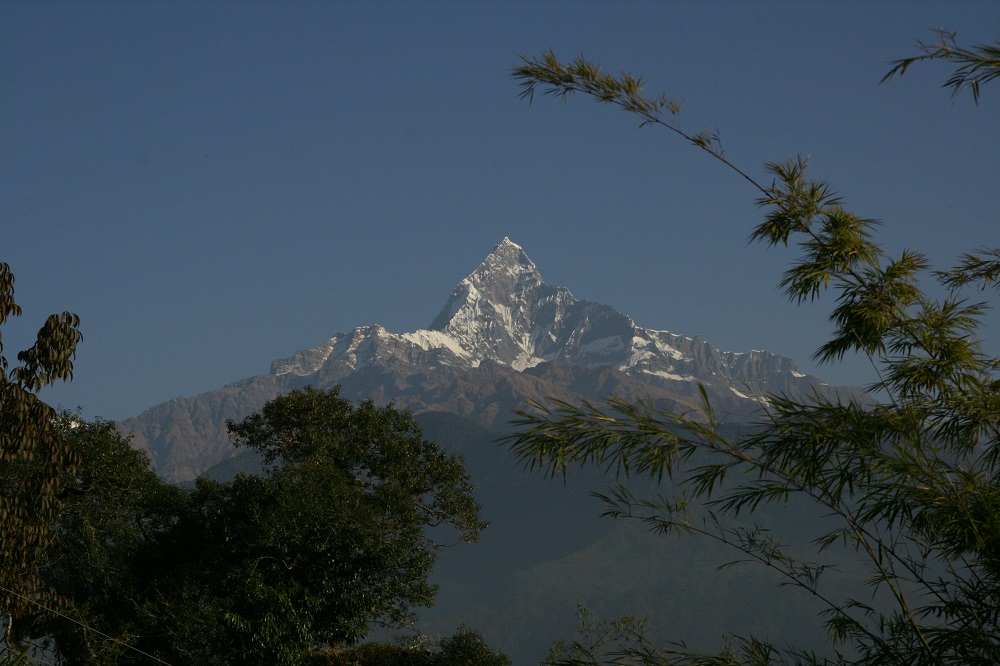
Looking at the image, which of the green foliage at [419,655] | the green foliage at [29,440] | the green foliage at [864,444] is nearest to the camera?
the green foliage at [864,444]

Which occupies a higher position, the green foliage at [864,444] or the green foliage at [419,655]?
the green foliage at [864,444]

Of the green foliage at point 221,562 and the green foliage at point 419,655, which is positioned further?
the green foliage at point 419,655

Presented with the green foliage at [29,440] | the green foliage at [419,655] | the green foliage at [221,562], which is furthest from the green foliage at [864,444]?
the green foliage at [419,655]

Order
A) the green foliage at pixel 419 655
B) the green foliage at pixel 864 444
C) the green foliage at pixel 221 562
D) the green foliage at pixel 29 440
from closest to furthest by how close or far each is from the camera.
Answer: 1. the green foliage at pixel 864 444
2. the green foliage at pixel 29 440
3. the green foliage at pixel 221 562
4. the green foliage at pixel 419 655

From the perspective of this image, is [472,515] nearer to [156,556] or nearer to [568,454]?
[156,556]

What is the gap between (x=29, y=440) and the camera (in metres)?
13.1

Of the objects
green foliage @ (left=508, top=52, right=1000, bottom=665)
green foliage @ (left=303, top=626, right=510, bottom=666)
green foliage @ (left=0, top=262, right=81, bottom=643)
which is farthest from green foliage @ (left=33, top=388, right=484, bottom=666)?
green foliage @ (left=508, top=52, right=1000, bottom=665)

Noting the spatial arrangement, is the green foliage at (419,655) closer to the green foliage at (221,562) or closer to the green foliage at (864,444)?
the green foliage at (221,562)

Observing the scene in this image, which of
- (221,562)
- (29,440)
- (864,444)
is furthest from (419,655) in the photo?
(864,444)

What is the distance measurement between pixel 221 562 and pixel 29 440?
319 inches

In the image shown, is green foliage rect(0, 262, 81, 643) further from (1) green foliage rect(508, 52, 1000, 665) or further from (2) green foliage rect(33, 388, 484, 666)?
(1) green foliage rect(508, 52, 1000, 665)

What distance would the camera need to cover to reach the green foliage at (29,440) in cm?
1307

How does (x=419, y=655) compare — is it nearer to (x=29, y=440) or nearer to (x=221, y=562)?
(x=221, y=562)

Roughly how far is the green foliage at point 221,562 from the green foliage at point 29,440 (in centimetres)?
354
